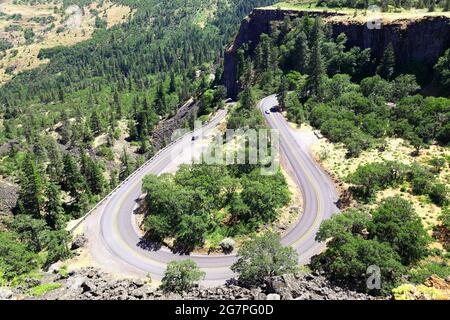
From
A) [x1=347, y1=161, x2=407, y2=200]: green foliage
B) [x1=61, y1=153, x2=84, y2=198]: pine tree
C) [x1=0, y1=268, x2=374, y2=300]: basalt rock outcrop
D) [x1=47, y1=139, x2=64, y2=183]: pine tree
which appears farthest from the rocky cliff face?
[x1=0, y1=268, x2=374, y2=300]: basalt rock outcrop

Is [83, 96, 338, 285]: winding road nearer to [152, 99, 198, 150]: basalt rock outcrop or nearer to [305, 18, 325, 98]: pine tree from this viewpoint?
[305, 18, 325, 98]: pine tree

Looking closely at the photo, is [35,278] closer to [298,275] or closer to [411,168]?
[298,275]

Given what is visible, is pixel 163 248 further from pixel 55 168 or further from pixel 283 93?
pixel 283 93

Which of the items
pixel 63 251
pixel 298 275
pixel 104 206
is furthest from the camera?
pixel 104 206
